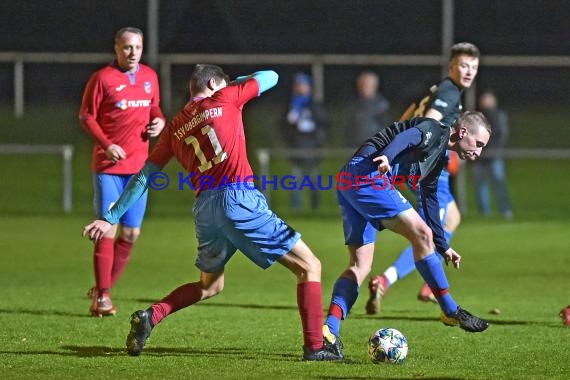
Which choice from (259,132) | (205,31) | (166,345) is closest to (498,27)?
(259,132)

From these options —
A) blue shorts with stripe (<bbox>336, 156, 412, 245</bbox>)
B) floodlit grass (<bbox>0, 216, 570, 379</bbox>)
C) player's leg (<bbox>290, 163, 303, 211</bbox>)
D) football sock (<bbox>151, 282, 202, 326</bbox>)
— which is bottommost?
player's leg (<bbox>290, 163, 303, 211</bbox>)

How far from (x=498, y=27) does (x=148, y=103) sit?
25014 mm

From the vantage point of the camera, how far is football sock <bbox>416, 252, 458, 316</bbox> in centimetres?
778

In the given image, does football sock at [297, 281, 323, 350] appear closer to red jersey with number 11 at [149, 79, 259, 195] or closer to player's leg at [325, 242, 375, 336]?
player's leg at [325, 242, 375, 336]

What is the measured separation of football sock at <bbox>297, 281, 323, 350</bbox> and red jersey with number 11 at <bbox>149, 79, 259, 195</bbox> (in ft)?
2.51

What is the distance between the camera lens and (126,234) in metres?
10.1

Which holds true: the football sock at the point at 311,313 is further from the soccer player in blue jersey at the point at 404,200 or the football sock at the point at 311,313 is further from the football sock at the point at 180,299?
the football sock at the point at 180,299

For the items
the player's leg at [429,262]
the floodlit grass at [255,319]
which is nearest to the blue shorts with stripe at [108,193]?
the floodlit grass at [255,319]

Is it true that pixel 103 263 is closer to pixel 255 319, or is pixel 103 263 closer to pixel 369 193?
pixel 255 319

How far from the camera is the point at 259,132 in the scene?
2767cm

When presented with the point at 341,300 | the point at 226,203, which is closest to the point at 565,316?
the point at 341,300

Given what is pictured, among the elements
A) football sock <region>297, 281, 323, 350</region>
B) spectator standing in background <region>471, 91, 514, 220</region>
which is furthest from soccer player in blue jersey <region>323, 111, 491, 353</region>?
spectator standing in background <region>471, 91, 514, 220</region>

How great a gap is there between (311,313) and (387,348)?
1.67 feet

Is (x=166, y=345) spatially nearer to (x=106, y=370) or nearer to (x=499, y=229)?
(x=106, y=370)
